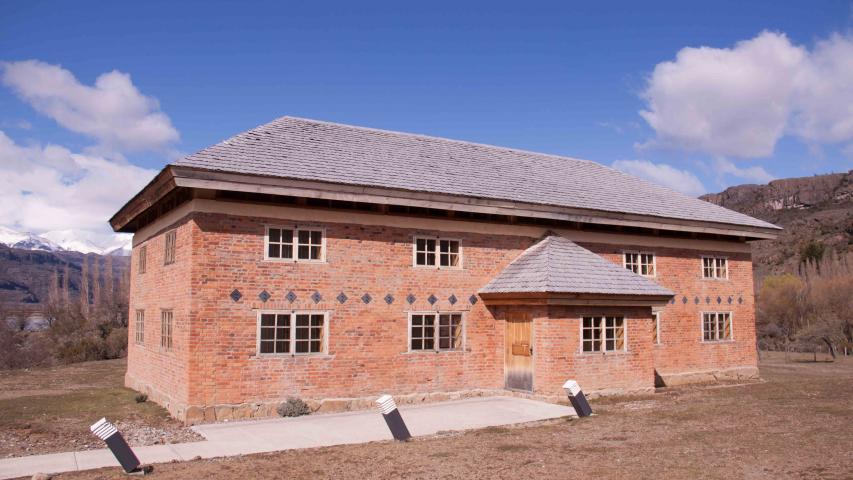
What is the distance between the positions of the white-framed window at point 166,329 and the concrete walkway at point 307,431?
9.09 ft

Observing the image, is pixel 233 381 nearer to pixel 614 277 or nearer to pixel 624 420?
pixel 624 420

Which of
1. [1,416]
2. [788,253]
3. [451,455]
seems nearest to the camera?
[451,455]

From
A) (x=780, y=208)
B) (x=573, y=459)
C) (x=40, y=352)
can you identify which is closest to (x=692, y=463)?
(x=573, y=459)

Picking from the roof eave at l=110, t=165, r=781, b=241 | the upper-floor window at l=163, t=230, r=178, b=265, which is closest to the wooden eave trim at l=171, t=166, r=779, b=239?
the roof eave at l=110, t=165, r=781, b=241

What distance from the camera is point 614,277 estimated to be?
1645 cm

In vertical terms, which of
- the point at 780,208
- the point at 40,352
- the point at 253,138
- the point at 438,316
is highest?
the point at 780,208

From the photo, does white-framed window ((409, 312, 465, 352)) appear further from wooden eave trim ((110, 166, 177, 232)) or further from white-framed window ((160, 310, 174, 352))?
wooden eave trim ((110, 166, 177, 232))

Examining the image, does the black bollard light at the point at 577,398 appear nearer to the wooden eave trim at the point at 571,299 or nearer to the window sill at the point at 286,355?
Answer: the wooden eave trim at the point at 571,299

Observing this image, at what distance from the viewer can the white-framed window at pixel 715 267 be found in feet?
67.5

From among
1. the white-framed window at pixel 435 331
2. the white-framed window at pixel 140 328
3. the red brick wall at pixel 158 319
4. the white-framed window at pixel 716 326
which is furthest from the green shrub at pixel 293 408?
the white-framed window at pixel 716 326

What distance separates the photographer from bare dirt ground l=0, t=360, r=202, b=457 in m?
11.5

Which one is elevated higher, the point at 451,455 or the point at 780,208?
the point at 780,208

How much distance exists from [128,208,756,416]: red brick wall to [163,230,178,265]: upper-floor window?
0.26 metres

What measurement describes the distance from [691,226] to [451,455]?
41.2 feet
